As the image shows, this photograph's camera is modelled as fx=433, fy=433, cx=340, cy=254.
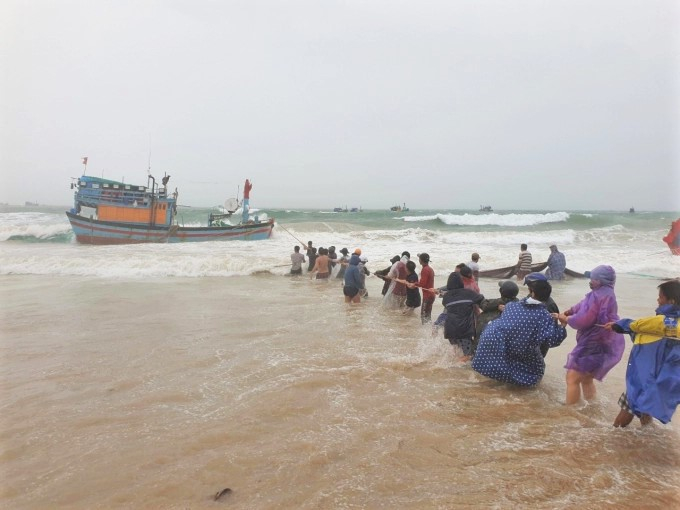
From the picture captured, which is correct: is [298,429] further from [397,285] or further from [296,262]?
[296,262]

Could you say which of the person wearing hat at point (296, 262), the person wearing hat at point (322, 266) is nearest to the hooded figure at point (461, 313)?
the person wearing hat at point (322, 266)

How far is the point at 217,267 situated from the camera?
15055mm

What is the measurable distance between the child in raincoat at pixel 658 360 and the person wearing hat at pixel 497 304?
4.47 ft

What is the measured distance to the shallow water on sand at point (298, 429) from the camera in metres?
2.69

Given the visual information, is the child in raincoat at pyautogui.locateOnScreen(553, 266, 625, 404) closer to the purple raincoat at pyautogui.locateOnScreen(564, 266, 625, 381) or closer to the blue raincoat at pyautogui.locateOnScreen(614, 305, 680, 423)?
the purple raincoat at pyautogui.locateOnScreen(564, 266, 625, 381)

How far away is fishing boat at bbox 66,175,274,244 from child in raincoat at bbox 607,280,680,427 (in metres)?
21.7

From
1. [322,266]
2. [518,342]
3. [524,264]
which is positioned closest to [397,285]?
[518,342]

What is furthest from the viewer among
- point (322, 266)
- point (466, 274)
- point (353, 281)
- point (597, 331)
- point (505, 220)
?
point (505, 220)

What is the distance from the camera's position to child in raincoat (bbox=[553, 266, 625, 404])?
3.73 m

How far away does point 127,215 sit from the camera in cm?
2275

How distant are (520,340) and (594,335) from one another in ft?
2.03

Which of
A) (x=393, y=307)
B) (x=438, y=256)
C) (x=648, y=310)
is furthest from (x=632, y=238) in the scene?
(x=393, y=307)

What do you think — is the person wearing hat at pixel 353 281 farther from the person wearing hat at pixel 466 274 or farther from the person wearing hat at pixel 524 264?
the person wearing hat at pixel 524 264

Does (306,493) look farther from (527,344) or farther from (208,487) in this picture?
(527,344)
